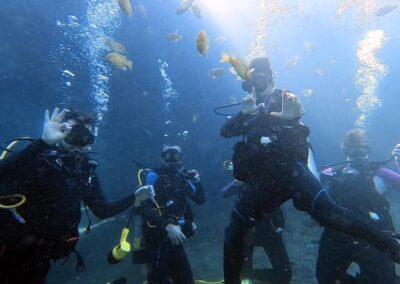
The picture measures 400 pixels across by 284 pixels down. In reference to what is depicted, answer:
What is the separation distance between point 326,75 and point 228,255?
74.4ft

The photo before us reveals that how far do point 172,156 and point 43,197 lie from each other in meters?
3.40

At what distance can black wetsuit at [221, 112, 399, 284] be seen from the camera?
3.26 metres

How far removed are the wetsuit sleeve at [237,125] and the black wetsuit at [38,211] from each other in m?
1.98

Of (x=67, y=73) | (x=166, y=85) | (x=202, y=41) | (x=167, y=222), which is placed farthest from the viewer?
(x=166, y=85)

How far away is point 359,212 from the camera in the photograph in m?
5.13

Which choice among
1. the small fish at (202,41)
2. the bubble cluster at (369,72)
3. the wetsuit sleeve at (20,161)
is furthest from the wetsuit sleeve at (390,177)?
the bubble cluster at (369,72)

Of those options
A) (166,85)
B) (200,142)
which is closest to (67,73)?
(166,85)

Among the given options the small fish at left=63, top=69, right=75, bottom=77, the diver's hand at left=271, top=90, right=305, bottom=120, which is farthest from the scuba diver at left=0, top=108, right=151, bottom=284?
the small fish at left=63, top=69, right=75, bottom=77

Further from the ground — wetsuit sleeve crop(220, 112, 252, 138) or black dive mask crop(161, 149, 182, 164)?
wetsuit sleeve crop(220, 112, 252, 138)

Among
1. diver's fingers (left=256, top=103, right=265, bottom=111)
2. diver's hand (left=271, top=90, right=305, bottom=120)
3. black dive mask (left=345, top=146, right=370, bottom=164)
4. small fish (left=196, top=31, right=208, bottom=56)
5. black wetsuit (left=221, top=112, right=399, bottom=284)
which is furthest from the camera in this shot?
small fish (left=196, top=31, right=208, bottom=56)

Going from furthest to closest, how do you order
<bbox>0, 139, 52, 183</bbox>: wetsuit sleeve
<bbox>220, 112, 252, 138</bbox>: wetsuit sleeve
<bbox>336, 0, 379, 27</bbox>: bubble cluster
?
<bbox>336, 0, 379, 27</bbox>: bubble cluster < <bbox>220, 112, 252, 138</bbox>: wetsuit sleeve < <bbox>0, 139, 52, 183</bbox>: wetsuit sleeve

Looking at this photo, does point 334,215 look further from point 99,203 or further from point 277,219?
point 99,203

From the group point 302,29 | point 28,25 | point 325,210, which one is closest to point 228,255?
point 325,210

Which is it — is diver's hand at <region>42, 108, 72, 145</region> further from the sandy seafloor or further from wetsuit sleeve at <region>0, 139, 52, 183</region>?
the sandy seafloor
